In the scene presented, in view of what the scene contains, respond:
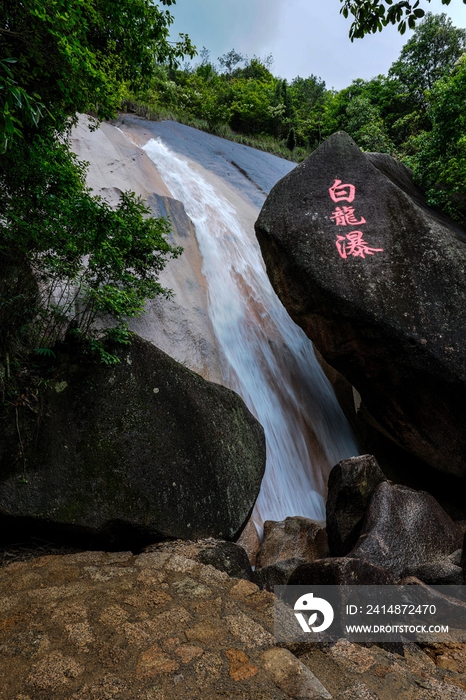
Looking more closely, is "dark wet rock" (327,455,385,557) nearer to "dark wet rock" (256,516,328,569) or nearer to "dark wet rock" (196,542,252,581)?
"dark wet rock" (256,516,328,569)

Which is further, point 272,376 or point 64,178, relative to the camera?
point 272,376

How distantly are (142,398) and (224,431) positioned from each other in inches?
42.7

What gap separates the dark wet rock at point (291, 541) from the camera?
16.1 feet

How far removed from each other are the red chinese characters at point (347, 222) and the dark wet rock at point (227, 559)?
167 inches

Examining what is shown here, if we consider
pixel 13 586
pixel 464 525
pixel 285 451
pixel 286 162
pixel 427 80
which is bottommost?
pixel 464 525

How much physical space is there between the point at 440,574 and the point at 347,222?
482 centimetres

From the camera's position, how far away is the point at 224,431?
453 centimetres

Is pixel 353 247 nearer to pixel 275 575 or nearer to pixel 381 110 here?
pixel 275 575

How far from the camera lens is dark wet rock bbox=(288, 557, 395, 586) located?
121 inches

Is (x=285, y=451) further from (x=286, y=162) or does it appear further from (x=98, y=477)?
(x=286, y=162)

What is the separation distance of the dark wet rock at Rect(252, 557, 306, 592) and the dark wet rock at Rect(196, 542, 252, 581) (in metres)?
0.30

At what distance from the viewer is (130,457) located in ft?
12.4

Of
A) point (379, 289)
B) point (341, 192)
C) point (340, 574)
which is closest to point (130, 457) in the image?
point (340, 574)

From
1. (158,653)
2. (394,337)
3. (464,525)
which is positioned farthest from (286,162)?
(158,653)
